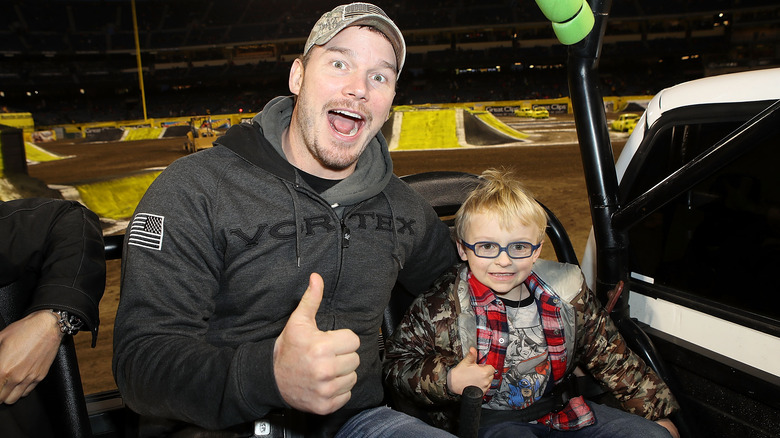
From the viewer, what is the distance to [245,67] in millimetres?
42625

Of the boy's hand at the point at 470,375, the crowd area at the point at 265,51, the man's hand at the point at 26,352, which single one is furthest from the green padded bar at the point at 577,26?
the crowd area at the point at 265,51

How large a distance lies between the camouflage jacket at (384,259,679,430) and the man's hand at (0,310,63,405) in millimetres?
929

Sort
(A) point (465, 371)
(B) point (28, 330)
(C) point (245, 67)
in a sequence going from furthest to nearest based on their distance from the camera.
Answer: (C) point (245, 67) < (A) point (465, 371) < (B) point (28, 330)

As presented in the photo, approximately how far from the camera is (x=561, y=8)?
157 centimetres

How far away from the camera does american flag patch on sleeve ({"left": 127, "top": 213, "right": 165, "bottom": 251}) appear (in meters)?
1.36

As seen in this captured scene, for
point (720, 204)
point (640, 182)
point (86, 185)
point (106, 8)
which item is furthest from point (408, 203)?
point (106, 8)

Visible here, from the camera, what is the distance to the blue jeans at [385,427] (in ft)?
4.64

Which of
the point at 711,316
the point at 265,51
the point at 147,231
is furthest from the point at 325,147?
the point at 265,51

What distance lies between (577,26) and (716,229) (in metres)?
0.87

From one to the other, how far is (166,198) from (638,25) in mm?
44824

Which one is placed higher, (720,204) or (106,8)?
(106,8)

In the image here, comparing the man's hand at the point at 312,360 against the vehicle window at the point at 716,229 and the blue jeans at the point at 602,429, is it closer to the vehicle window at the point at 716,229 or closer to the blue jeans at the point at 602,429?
the blue jeans at the point at 602,429

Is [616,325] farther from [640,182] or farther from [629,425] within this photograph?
[640,182]

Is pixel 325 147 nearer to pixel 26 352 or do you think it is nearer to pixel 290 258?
pixel 290 258
